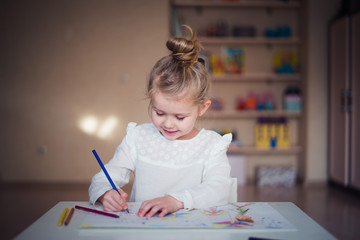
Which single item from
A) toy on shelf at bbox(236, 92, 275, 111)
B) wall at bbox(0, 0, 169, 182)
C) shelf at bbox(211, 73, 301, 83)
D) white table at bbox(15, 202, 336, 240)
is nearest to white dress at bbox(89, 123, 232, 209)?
white table at bbox(15, 202, 336, 240)

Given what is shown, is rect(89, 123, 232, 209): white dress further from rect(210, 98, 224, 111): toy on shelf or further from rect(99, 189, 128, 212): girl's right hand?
rect(210, 98, 224, 111): toy on shelf

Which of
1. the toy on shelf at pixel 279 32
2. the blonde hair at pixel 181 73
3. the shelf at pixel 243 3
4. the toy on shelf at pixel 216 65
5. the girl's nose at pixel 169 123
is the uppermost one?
the shelf at pixel 243 3

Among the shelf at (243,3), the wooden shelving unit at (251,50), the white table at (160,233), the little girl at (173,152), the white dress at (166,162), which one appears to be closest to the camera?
the white table at (160,233)

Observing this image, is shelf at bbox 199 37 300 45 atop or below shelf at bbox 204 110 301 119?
atop

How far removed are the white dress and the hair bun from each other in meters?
0.29

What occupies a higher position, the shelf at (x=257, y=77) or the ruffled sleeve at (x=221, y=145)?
the shelf at (x=257, y=77)

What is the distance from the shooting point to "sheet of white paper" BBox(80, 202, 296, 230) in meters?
0.74

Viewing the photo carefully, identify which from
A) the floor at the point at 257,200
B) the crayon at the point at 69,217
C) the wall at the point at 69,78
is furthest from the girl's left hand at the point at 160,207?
the wall at the point at 69,78

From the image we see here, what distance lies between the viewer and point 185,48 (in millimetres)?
999

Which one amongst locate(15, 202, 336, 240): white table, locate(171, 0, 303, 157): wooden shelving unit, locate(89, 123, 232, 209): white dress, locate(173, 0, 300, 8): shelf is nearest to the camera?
locate(15, 202, 336, 240): white table

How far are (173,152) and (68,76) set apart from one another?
9.56 feet

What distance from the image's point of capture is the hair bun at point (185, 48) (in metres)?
1.00

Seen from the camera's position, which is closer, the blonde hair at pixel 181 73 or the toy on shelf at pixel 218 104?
→ the blonde hair at pixel 181 73

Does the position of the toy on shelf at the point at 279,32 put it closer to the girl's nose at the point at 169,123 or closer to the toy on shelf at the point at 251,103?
the toy on shelf at the point at 251,103
